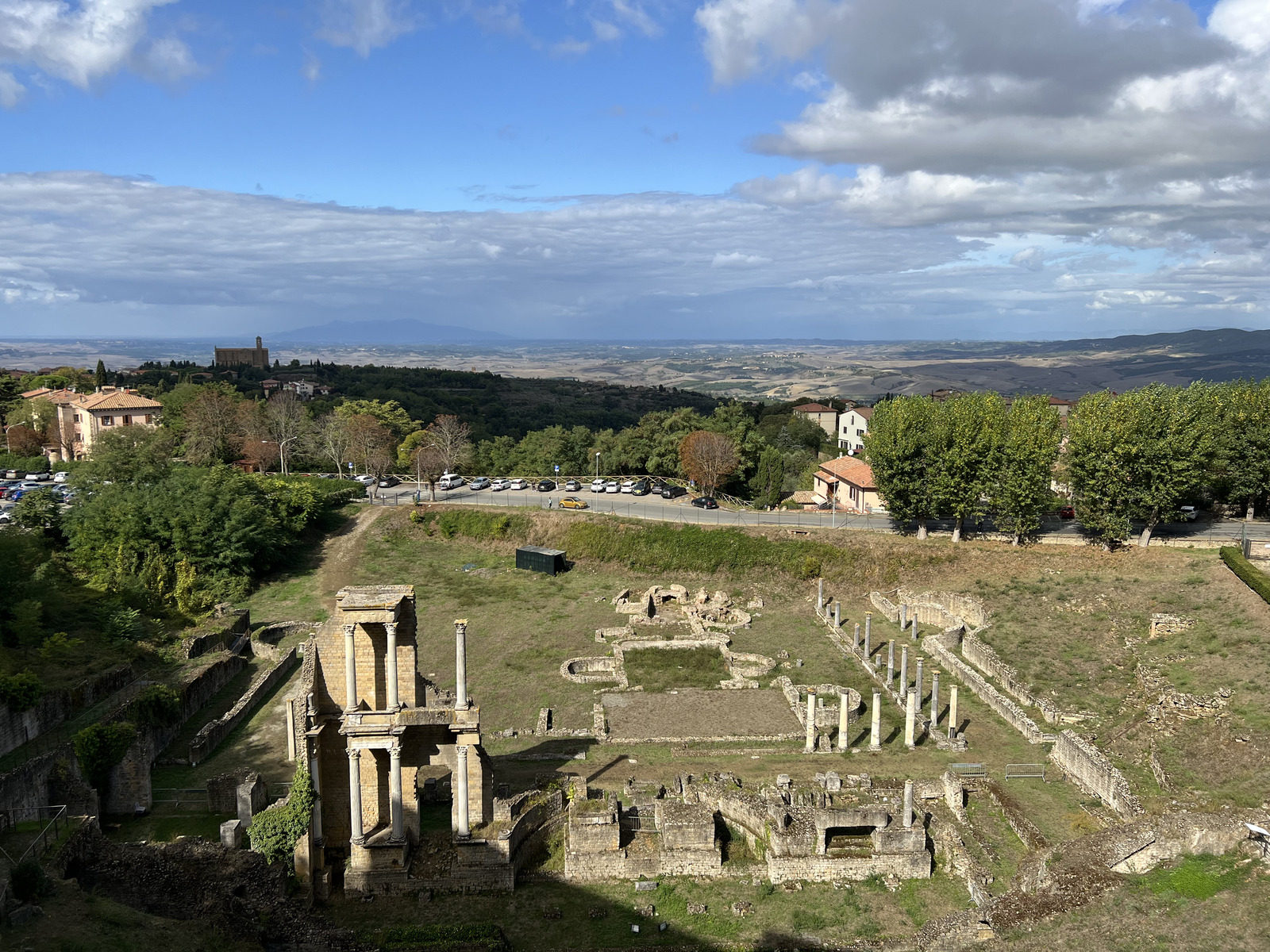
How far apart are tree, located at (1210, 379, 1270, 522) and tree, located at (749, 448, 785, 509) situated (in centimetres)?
2879

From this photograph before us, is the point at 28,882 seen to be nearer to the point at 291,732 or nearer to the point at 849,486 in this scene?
the point at 291,732

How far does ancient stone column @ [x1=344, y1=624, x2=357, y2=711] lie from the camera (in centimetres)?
2133

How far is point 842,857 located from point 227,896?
48.2ft

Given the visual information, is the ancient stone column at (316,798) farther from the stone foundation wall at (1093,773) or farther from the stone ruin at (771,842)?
the stone foundation wall at (1093,773)

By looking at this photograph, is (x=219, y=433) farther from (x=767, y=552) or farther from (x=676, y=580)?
(x=767, y=552)

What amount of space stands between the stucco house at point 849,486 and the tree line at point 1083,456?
7.72 meters

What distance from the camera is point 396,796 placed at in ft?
68.5

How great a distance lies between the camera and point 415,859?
21.3 m

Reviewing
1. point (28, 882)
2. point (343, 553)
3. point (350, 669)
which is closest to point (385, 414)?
point (343, 553)

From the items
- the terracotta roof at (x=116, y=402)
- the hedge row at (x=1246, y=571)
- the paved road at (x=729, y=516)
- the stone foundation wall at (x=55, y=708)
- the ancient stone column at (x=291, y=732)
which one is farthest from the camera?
the terracotta roof at (x=116, y=402)

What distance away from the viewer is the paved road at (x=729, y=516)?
151 ft

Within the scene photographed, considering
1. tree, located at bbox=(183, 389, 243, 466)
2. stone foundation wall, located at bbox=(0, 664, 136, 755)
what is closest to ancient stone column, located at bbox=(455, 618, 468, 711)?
stone foundation wall, located at bbox=(0, 664, 136, 755)

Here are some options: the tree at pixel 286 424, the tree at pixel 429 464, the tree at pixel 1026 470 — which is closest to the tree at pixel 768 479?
the tree at pixel 1026 470

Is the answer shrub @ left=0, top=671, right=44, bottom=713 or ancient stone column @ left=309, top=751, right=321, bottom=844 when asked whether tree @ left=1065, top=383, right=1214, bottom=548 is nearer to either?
ancient stone column @ left=309, top=751, right=321, bottom=844
